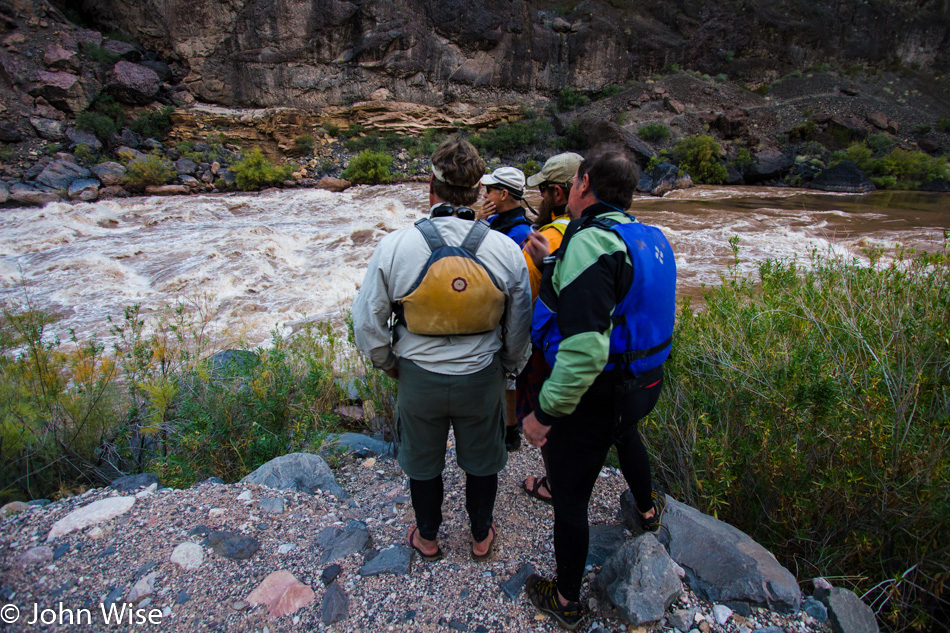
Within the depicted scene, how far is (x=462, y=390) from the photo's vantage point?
161 centimetres

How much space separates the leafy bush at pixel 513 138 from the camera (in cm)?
2450

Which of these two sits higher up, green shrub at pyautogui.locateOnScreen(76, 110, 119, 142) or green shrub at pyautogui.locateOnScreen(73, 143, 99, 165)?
green shrub at pyautogui.locateOnScreen(76, 110, 119, 142)

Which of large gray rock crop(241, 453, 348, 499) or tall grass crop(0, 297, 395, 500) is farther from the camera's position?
tall grass crop(0, 297, 395, 500)

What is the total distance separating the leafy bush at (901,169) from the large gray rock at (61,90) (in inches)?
1379

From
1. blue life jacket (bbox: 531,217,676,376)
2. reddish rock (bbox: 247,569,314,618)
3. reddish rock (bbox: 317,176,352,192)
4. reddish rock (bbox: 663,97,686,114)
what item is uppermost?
reddish rock (bbox: 663,97,686,114)

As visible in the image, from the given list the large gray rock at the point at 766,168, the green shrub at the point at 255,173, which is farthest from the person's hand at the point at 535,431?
the large gray rock at the point at 766,168

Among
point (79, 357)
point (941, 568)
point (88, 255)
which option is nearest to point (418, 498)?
point (941, 568)

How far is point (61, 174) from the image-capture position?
49.0ft

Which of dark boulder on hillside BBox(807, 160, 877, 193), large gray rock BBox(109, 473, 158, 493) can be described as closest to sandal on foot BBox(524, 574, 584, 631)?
large gray rock BBox(109, 473, 158, 493)

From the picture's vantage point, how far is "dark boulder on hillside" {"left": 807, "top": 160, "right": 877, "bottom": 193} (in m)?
18.9

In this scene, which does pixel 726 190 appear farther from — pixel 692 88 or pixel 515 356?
pixel 515 356

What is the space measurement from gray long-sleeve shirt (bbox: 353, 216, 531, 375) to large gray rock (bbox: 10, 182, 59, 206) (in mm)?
17476

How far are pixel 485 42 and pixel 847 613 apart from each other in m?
31.5

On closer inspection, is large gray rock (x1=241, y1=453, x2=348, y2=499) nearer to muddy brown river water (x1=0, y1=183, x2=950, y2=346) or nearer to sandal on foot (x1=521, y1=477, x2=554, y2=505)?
sandal on foot (x1=521, y1=477, x2=554, y2=505)
